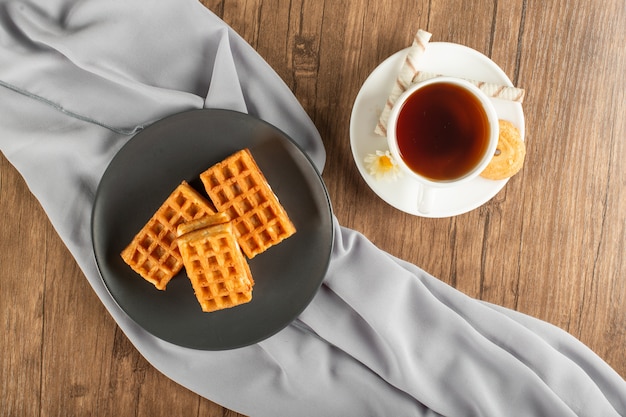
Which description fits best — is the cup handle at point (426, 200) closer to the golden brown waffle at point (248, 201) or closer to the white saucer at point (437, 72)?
the white saucer at point (437, 72)

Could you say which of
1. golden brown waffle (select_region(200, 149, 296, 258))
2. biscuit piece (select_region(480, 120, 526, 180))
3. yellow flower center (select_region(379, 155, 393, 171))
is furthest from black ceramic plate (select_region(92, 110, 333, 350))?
biscuit piece (select_region(480, 120, 526, 180))

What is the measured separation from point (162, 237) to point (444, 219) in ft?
2.07

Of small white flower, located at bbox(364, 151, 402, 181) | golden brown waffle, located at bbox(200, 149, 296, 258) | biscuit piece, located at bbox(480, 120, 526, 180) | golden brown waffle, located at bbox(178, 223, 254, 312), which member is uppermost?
biscuit piece, located at bbox(480, 120, 526, 180)

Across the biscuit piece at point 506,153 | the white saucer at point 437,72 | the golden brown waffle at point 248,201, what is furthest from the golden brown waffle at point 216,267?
the biscuit piece at point 506,153

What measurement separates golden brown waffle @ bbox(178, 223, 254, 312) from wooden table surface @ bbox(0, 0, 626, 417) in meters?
0.32

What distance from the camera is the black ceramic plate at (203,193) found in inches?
40.7

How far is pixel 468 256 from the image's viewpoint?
1.22 m

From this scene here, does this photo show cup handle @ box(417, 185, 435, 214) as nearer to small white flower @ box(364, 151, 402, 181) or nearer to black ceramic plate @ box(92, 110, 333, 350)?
small white flower @ box(364, 151, 402, 181)

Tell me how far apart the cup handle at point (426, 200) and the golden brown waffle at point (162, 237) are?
423 millimetres

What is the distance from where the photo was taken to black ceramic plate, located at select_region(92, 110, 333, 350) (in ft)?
3.39

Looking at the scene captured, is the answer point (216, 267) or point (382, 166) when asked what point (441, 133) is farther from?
point (216, 267)

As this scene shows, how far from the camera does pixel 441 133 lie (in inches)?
41.3

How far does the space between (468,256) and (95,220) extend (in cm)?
82

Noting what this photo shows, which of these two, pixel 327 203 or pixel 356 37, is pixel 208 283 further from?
pixel 356 37
